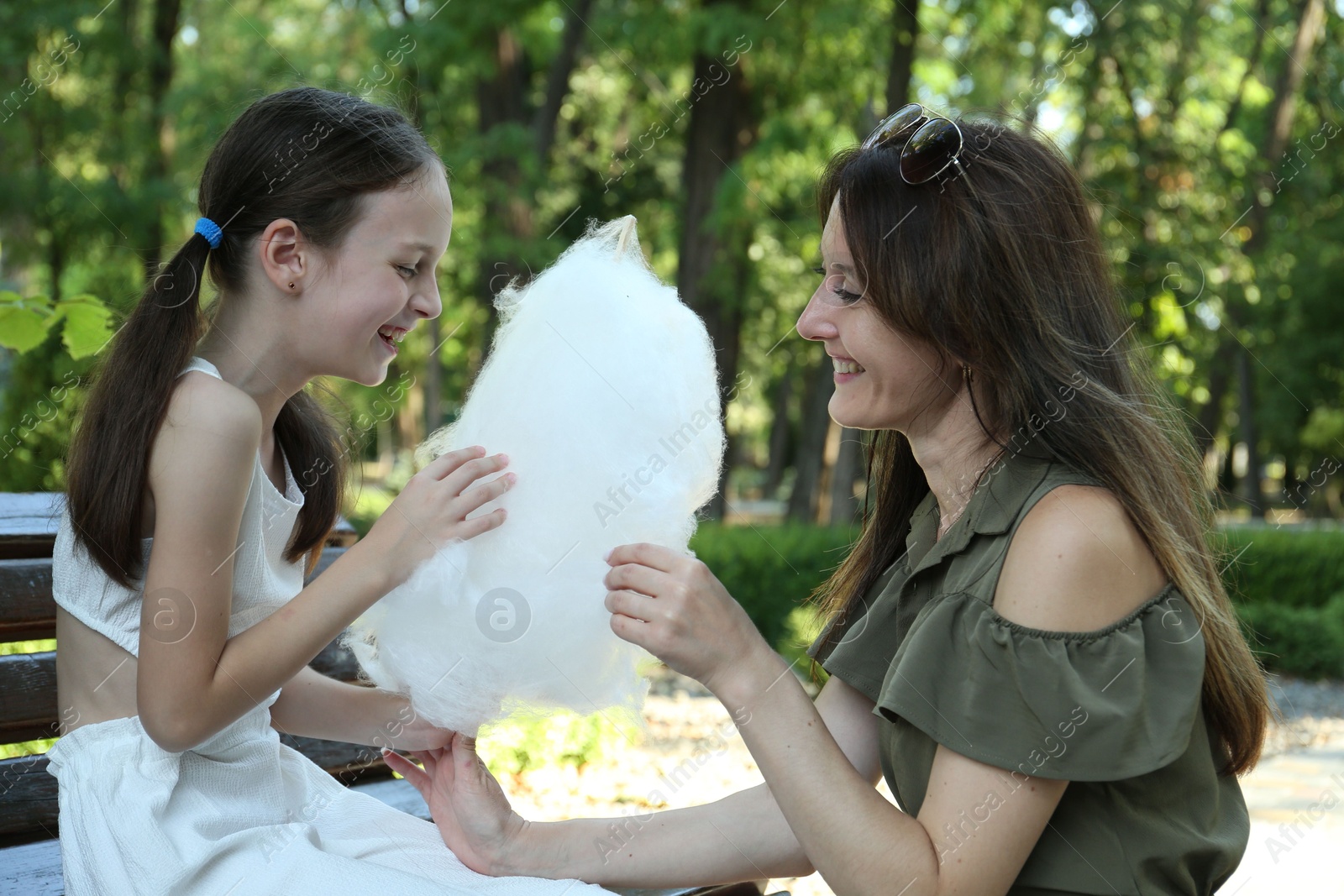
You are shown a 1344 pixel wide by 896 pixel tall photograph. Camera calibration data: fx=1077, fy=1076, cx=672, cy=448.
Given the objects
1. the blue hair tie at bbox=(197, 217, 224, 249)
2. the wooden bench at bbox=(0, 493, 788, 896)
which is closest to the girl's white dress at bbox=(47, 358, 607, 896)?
the blue hair tie at bbox=(197, 217, 224, 249)

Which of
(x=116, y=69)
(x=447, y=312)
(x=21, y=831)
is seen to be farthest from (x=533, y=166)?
(x=21, y=831)

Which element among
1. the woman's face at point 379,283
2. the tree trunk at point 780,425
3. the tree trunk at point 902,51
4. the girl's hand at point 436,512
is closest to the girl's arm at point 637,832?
the girl's hand at point 436,512

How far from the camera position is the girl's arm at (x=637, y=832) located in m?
1.75

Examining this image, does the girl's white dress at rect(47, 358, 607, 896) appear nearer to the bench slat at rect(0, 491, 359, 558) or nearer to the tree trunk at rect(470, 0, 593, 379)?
the bench slat at rect(0, 491, 359, 558)

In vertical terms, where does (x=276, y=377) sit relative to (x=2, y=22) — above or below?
below

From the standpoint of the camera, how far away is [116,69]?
1093 centimetres

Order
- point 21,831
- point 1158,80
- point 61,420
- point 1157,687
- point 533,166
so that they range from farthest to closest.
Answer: point 1158,80, point 533,166, point 61,420, point 21,831, point 1157,687

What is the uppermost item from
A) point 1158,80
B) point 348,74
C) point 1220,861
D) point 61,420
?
point 348,74

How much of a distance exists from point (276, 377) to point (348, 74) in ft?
47.4

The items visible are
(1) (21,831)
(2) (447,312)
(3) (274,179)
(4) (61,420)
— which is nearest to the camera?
(3) (274,179)

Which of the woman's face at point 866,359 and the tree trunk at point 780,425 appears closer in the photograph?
the woman's face at point 866,359

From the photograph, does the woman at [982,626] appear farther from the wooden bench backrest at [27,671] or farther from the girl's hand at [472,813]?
the wooden bench backrest at [27,671]

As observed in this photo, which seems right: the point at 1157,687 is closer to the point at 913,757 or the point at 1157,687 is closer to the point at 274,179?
the point at 913,757

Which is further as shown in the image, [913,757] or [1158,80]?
[1158,80]
